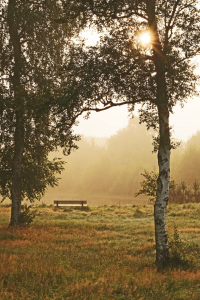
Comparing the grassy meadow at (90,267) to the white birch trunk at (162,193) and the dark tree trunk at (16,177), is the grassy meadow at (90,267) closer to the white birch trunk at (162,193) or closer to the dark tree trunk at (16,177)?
the white birch trunk at (162,193)

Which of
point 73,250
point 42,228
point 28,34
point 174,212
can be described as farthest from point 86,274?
point 174,212

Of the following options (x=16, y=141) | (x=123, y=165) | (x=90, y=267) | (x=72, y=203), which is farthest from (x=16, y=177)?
(x=123, y=165)

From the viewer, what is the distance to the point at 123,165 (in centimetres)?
9819

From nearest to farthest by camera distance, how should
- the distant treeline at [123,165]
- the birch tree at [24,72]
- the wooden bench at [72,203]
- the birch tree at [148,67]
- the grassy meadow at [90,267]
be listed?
1. the grassy meadow at [90,267]
2. the birch tree at [148,67]
3. the birch tree at [24,72]
4. the wooden bench at [72,203]
5. the distant treeline at [123,165]

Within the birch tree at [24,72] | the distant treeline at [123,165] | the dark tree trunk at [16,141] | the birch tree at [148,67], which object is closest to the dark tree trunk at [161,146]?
the birch tree at [148,67]

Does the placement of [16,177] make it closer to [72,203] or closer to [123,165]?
[72,203]

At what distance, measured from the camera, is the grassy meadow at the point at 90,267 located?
702 cm

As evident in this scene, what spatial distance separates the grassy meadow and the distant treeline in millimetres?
54749

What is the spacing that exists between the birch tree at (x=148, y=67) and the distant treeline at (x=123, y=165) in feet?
190

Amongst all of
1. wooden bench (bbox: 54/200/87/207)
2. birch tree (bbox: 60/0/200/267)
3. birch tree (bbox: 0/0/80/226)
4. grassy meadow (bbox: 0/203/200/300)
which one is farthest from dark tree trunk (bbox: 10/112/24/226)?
wooden bench (bbox: 54/200/87/207)

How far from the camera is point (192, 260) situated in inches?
393

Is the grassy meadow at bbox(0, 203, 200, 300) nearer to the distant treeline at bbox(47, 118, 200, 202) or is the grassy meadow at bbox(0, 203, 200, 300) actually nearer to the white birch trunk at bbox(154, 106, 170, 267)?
the white birch trunk at bbox(154, 106, 170, 267)

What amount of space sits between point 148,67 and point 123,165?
8809 cm

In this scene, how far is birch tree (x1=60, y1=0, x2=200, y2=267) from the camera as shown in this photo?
10.0m
